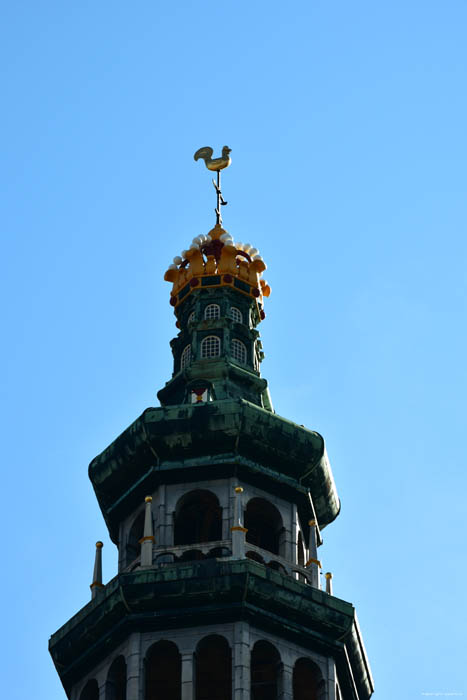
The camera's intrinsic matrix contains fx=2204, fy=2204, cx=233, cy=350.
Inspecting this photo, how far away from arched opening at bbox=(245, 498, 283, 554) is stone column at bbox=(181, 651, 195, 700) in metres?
6.75

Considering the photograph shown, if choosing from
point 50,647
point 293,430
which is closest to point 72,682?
point 50,647

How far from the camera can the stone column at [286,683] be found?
67438 mm

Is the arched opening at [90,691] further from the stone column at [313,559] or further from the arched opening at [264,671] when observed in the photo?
the stone column at [313,559]

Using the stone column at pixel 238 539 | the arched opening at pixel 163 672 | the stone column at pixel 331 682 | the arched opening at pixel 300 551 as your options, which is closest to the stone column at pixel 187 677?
the arched opening at pixel 163 672

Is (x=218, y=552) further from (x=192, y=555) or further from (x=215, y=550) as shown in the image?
(x=192, y=555)

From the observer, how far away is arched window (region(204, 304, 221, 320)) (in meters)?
81.6

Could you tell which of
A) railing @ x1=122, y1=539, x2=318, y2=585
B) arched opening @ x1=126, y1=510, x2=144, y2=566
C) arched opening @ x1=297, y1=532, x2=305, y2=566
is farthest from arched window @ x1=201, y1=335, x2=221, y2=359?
railing @ x1=122, y1=539, x2=318, y2=585

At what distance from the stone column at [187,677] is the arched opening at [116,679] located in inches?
96.9

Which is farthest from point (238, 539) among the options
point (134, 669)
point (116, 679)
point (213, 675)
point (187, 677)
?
point (116, 679)

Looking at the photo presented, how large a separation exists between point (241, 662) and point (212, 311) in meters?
18.2

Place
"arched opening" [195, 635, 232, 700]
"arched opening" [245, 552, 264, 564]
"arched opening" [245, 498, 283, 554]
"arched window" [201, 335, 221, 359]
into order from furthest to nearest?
"arched window" [201, 335, 221, 359], "arched opening" [245, 498, 283, 554], "arched opening" [245, 552, 264, 564], "arched opening" [195, 635, 232, 700]

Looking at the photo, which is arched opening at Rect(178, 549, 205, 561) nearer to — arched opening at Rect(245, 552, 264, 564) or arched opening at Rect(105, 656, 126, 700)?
arched opening at Rect(245, 552, 264, 564)

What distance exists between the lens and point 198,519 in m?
73.9

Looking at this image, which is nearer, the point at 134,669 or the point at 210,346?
the point at 134,669
